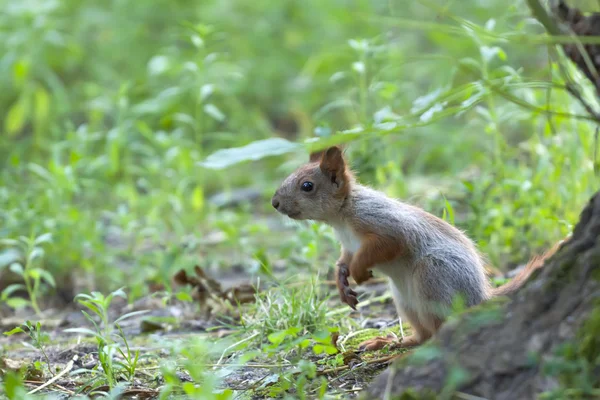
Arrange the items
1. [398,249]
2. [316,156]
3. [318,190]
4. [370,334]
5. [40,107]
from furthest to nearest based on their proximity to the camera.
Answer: [40,107] → [316,156] → [318,190] → [370,334] → [398,249]

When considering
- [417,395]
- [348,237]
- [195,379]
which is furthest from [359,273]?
[417,395]

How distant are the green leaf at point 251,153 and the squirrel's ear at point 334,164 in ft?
2.78

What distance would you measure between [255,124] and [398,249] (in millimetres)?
4379

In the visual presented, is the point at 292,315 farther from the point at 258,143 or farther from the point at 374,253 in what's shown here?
the point at 258,143

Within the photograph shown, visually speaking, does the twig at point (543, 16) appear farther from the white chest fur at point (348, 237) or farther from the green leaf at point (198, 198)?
→ the green leaf at point (198, 198)

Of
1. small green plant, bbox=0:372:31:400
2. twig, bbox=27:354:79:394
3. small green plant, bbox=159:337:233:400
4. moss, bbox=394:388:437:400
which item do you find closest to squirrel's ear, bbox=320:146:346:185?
small green plant, bbox=159:337:233:400

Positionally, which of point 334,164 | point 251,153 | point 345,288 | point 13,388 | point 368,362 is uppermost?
point 251,153

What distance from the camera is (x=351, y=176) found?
3.46m

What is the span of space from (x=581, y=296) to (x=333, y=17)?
7.02 metres

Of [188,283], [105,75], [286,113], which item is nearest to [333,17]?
[286,113]

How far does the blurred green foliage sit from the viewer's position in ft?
13.2

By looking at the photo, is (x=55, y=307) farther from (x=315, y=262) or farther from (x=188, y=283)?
(x=315, y=262)

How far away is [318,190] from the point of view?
341 centimetres

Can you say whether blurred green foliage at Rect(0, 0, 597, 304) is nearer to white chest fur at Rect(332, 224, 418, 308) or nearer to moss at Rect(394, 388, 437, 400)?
white chest fur at Rect(332, 224, 418, 308)
